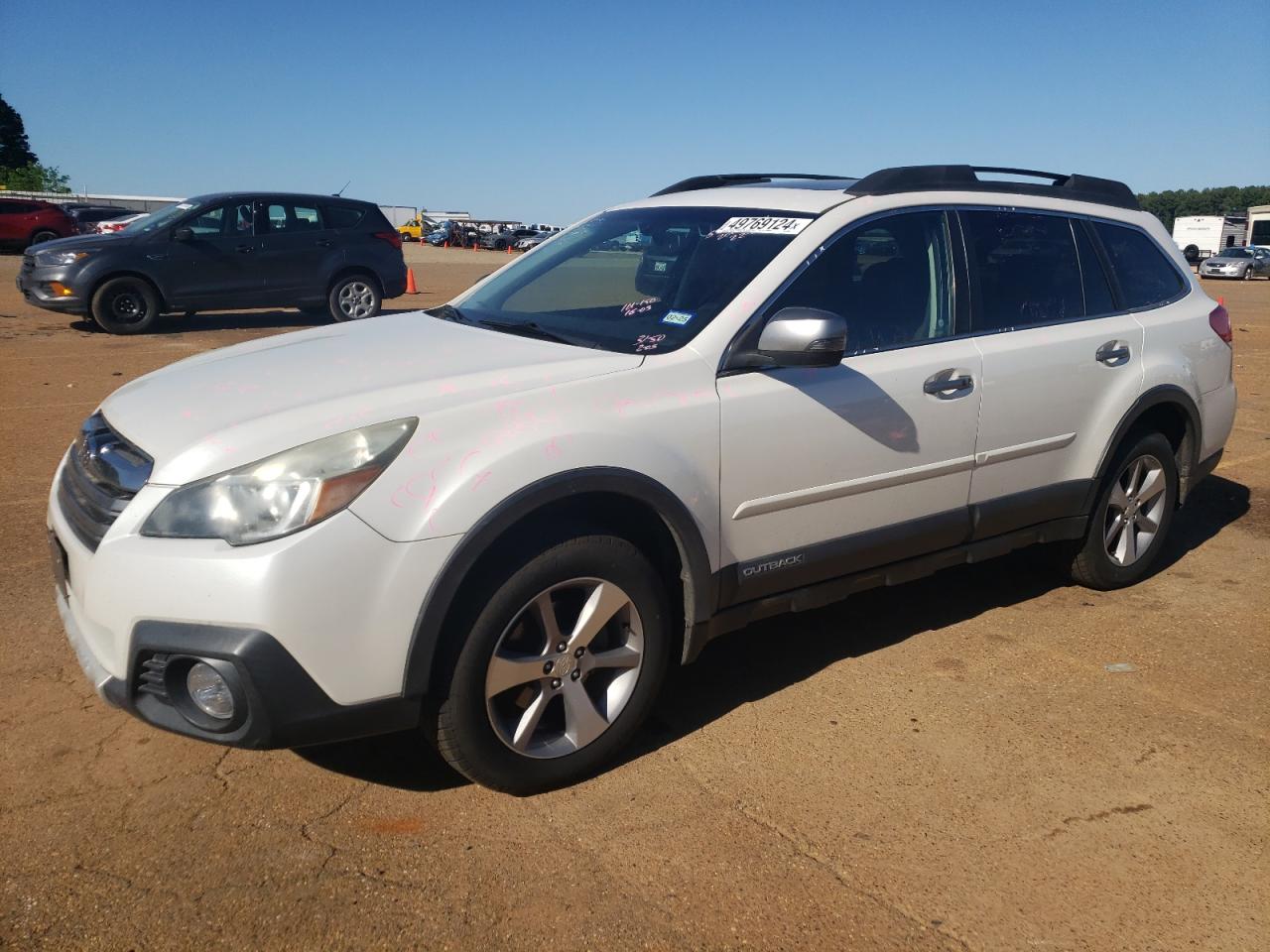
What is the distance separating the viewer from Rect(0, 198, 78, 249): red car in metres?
29.5

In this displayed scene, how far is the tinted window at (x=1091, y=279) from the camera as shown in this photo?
4.51 metres

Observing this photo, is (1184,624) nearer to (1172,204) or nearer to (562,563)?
(562,563)

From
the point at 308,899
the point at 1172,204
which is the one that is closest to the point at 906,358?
the point at 308,899

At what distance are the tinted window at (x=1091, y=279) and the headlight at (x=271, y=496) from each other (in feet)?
10.5

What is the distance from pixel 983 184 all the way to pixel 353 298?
37.8 ft

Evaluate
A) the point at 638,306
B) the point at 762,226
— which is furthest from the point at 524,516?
the point at 762,226

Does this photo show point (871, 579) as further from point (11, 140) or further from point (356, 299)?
point (11, 140)

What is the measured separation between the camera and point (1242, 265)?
38.8m

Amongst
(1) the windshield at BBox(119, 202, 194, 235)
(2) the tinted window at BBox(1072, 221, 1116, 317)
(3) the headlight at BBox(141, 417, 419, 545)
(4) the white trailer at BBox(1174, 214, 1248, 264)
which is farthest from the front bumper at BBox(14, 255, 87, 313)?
(4) the white trailer at BBox(1174, 214, 1248, 264)

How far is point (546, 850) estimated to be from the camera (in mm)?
Result: 2826

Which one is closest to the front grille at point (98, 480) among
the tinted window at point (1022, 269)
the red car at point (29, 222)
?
the tinted window at point (1022, 269)

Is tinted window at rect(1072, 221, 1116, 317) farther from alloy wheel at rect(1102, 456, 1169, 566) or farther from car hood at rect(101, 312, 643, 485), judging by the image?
car hood at rect(101, 312, 643, 485)

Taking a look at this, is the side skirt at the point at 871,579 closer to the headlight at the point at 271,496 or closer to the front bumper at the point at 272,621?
the front bumper at the point at 272,621

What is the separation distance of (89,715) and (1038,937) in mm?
2881
